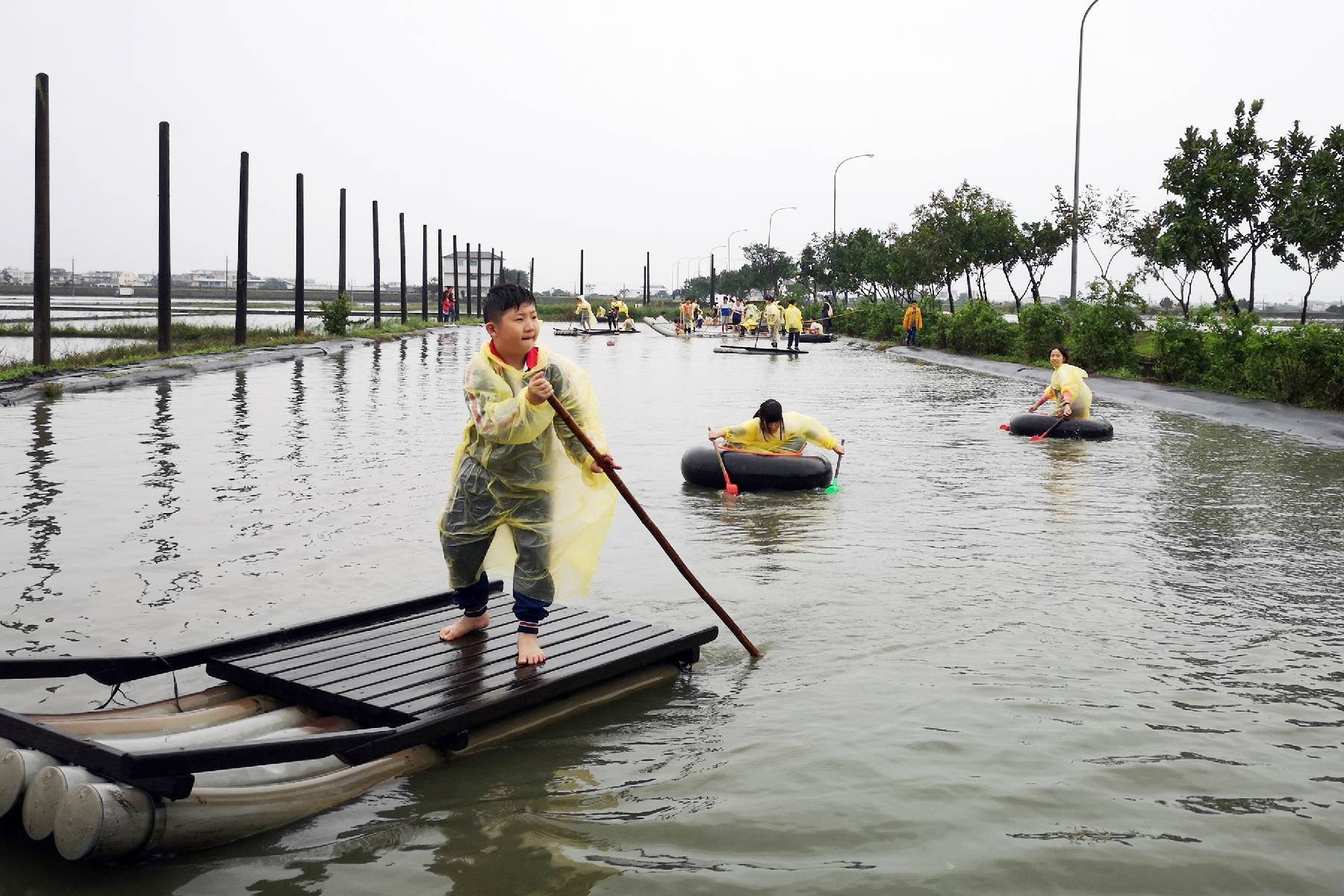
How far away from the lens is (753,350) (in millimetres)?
44781

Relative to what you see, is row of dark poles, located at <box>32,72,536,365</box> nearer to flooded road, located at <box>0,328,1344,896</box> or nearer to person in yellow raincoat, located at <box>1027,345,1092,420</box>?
flooded road, located at <box>0,328,1344,896</box>

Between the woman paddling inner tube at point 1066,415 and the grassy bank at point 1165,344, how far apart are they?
5605mm

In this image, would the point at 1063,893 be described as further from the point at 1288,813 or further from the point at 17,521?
the point at 17,521

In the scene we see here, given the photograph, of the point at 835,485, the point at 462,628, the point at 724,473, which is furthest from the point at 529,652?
the point at 835,485

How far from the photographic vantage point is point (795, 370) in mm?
34438

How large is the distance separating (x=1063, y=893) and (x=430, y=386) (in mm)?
23064

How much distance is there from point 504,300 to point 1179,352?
24.0 meters

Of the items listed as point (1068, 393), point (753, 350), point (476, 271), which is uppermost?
point (476, 271)

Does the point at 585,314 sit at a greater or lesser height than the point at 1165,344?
greater

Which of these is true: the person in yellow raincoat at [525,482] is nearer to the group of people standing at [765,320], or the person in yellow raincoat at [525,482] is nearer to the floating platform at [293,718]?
the floating platform at [293,718]

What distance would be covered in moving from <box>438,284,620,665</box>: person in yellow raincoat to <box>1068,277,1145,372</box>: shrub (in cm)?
2668

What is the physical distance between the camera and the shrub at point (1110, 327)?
100ft

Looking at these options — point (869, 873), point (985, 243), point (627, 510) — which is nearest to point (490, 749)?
point (869, 873)

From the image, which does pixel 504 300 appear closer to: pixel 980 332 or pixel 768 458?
pixel 768 458
